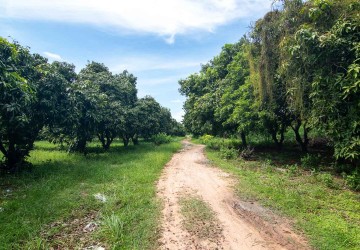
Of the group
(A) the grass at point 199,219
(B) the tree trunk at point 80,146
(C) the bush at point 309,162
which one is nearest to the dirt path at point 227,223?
(A) the grass at point 199,219

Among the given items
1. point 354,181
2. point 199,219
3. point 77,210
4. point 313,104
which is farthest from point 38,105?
point 354,181

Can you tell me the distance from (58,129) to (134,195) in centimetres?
748

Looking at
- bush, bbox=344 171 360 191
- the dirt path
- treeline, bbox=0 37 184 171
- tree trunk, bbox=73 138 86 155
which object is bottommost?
the dirt path

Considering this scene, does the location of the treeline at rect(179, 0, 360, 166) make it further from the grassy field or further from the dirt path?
the grassy field

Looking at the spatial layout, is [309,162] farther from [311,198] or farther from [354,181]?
[311,198]

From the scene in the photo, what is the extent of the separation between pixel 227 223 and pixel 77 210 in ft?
12.7

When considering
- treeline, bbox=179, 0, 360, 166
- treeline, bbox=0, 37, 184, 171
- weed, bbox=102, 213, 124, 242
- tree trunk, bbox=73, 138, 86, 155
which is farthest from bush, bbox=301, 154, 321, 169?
tree trunk, bbox=73, 138, 86, 155

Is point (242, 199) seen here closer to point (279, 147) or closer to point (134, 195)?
point (134, 195)

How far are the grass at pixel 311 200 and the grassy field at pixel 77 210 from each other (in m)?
3.32

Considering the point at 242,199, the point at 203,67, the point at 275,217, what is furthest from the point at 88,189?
the point at 203,67

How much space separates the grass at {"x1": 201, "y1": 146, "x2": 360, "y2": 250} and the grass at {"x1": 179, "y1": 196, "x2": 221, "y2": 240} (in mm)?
1788

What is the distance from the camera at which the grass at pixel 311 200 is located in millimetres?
5405

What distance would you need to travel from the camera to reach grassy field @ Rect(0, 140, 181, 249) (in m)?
5.18

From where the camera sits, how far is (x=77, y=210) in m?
6.80
